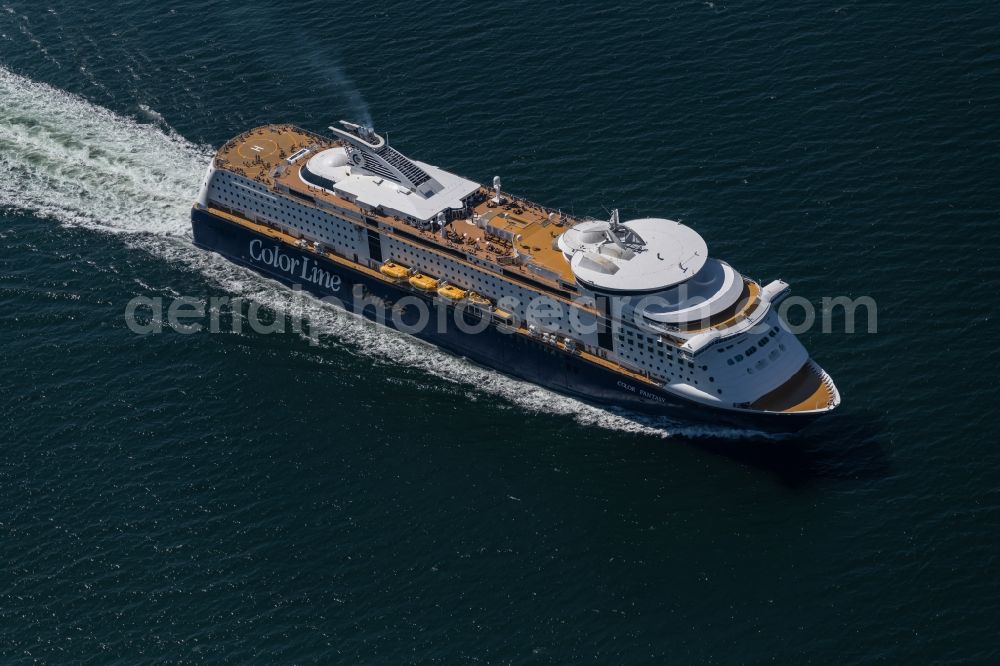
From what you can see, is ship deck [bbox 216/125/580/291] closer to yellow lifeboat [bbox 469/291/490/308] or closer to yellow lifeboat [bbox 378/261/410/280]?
yellow lifeboat [bbox 378/261/410/280]

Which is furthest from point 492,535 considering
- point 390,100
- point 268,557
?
point 390,100

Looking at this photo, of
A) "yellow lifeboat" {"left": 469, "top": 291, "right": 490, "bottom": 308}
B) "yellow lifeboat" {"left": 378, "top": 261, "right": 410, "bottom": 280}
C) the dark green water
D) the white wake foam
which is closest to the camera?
the dark green water

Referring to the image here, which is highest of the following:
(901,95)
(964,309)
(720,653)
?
(901,95)

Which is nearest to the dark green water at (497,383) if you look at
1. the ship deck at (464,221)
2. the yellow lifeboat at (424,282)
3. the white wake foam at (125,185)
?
the white wake foam at (125,185)

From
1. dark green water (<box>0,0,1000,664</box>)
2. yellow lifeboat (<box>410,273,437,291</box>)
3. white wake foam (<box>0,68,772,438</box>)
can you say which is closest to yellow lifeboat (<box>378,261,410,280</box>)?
yellow lifeboat (<box>410,273,437,291</box>)

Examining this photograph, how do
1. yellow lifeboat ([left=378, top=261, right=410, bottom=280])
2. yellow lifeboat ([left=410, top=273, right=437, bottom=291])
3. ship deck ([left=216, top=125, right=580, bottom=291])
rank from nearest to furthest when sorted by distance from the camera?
ship deck ([left=216, top=125, right=580, bottom=291]), yellow lifeboat ([left=410, top=273, right=437, bottom=291]), yellow lifeboat ([left=378, top=261, right=410, bottom=280])

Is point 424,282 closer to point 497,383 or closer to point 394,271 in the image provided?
point 394,271

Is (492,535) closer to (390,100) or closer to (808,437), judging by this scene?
(808,437)
